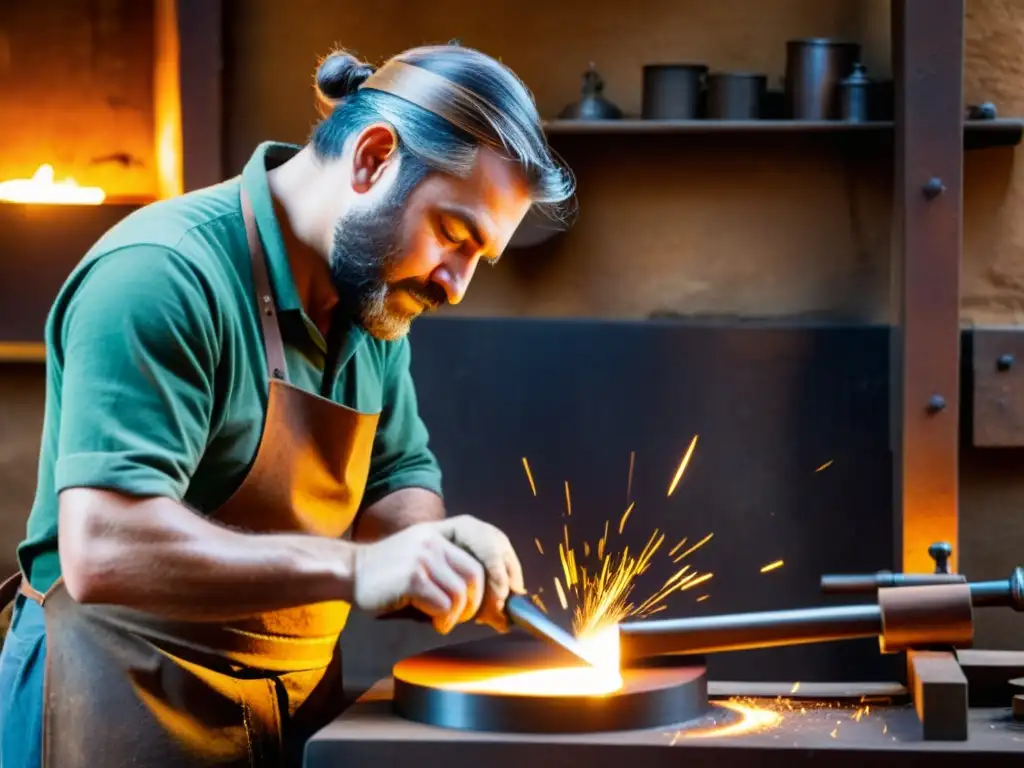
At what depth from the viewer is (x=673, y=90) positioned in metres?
3.51

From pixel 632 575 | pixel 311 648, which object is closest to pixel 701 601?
pixel 632 575

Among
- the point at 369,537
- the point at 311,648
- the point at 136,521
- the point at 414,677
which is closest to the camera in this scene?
the point at 136,521

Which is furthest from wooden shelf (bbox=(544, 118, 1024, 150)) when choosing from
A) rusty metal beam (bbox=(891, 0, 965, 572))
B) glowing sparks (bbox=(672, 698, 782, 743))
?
glowing sparks (bbox=(672, 698, 782, 743))

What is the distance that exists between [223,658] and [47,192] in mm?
2072

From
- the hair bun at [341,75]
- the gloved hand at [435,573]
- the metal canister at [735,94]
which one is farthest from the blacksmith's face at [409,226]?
the metal canister at [735,94]

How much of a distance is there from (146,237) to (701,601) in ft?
7.05

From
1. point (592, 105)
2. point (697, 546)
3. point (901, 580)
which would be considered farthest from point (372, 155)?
point (697, 546)

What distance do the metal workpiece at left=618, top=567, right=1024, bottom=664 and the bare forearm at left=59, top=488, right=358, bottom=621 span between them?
0.53m

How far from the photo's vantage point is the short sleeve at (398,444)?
248cm

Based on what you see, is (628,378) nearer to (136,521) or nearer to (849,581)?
(849,581)

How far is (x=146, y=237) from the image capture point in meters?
1.94

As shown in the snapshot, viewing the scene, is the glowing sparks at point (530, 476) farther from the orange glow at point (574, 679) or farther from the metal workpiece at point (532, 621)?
the metal workpiece at point (532, 621)

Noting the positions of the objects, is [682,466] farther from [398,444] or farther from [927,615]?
[927,615]

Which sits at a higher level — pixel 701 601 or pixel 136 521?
pixel 136 521
